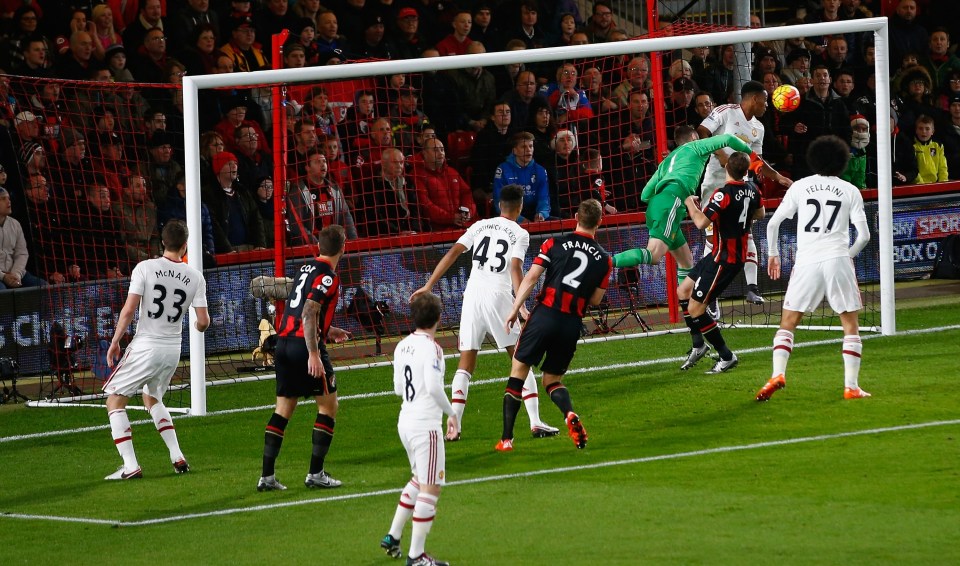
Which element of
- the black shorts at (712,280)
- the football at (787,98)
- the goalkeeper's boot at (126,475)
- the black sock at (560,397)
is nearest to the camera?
the black sock at (560,397)

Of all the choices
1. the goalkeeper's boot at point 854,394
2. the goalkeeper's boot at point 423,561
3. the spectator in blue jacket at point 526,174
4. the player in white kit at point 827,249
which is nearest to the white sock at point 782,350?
the player in white kit at point 827,249

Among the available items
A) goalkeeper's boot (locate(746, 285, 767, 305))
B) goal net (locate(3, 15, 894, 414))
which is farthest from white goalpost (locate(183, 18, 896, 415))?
goalkeeper's boot (locate(746, 285, 767, 305))

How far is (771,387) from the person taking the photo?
11.5m

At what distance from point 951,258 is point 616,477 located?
36.6ft

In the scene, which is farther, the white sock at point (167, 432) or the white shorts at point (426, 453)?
the white sock at point (167, 432)

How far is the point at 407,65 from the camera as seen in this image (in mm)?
13273

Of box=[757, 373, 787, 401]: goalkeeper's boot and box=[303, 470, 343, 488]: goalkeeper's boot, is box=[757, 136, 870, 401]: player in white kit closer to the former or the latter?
box=[757, 373, 787, 401]: goalkeeper's boot

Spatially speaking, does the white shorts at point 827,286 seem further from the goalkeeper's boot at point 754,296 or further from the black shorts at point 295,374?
the goalkeeper's boot at point 754,296

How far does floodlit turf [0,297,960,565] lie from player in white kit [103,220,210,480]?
27cm

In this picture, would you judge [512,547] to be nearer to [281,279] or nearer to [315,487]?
[315,487]

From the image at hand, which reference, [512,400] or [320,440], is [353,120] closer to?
[512,400]

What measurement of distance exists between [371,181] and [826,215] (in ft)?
23.1

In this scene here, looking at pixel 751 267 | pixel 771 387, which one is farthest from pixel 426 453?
pixel 751 267

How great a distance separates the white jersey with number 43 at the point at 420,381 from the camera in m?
7.62
